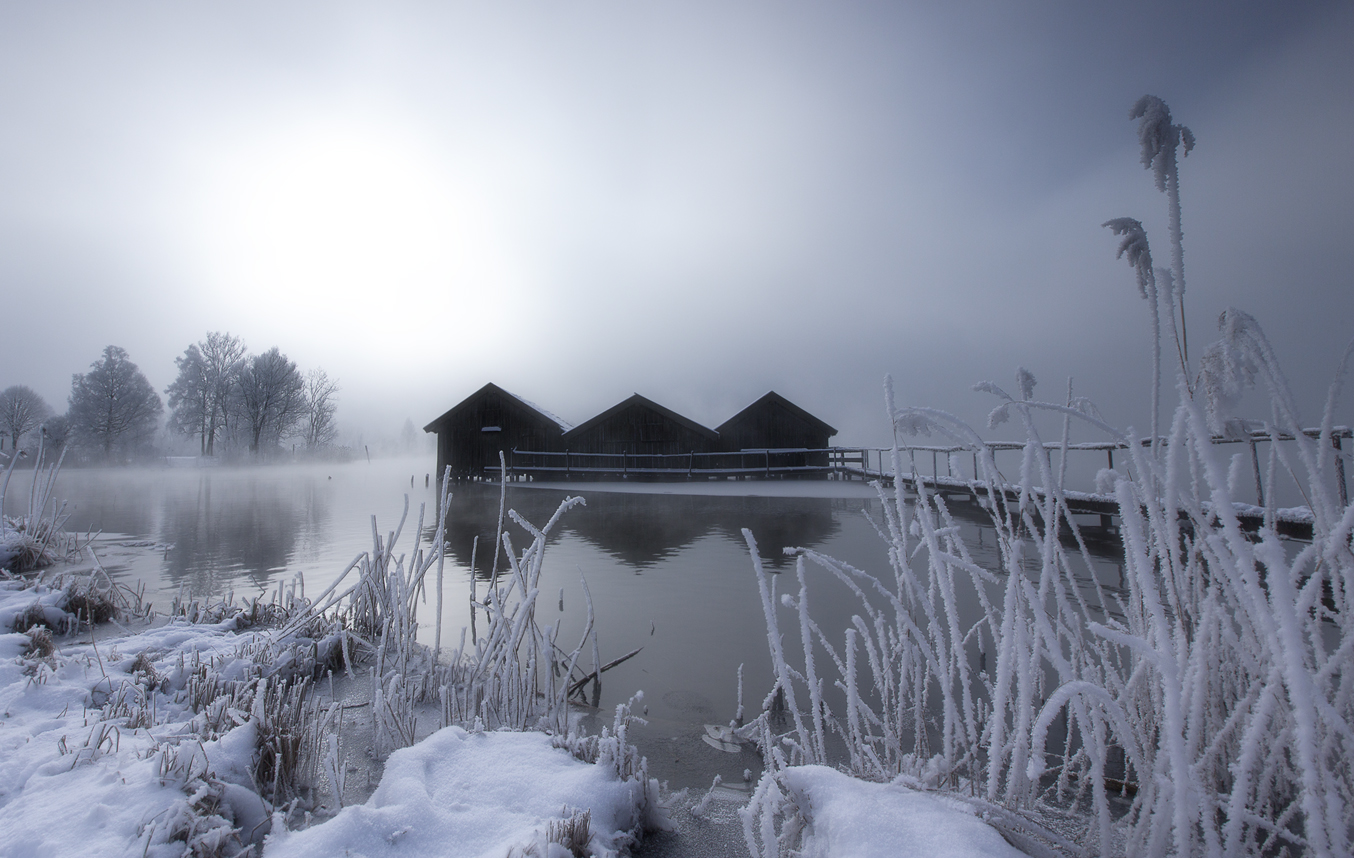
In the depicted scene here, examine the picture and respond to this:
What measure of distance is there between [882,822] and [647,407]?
2336 cm

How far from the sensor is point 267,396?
126 ft

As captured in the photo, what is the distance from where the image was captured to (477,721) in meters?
2.24

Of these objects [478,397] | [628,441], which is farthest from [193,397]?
[628,441]

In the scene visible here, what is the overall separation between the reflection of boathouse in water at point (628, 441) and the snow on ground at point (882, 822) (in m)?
22.0

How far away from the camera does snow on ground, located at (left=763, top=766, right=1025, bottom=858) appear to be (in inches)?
46.8

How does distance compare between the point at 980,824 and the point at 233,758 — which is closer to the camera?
the point at 980,824

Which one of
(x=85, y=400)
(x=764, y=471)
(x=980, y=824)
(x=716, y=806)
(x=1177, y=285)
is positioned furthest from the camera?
(x=85, y=400)

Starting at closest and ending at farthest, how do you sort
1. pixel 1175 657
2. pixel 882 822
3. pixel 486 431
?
pixel 882 822
pixel 1175 657
pixel 486 431

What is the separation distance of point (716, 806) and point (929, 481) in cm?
1562

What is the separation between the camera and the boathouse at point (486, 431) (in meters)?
25.8

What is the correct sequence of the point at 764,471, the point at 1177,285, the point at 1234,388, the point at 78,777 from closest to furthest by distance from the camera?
1. the point at 1234,388
2. the point at 1177,285
3. the point at 78,777
4. the point at 764,471

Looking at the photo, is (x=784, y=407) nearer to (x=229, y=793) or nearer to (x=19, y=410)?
(x=229, y=793)

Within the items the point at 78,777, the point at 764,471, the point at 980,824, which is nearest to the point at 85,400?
the point at 764,471

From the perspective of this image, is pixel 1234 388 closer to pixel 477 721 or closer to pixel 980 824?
pixel 980 824
